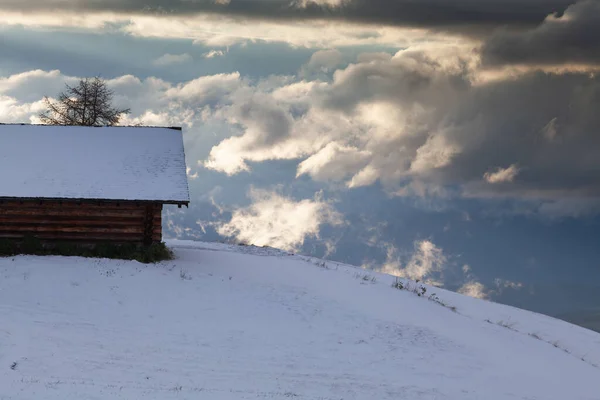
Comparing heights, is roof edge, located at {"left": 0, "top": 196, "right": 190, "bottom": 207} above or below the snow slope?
above

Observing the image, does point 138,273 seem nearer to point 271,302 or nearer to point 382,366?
point 271,302

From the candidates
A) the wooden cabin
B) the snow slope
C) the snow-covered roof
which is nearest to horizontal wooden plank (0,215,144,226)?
the wooden cabin

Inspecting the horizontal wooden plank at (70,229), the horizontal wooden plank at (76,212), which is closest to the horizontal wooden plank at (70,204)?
the horizontal wooden plank at (76,212)

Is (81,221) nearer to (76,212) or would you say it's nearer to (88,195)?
(76,212)

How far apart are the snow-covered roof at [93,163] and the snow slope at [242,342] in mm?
3097

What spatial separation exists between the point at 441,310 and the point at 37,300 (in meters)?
15.0

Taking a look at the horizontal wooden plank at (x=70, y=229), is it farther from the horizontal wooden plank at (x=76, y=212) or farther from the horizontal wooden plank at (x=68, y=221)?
the horizontal wooden plank at (x=76, y=212)

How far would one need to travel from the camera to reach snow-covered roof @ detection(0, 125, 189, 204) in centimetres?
2602

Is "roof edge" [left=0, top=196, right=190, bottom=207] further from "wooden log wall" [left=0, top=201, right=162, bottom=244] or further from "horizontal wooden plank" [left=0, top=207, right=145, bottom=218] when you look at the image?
"horizontal wooden plank" [left=0, top=207, right=145, bottom=218]

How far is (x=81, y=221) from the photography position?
26.3 m

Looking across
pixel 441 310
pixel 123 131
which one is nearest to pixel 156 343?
pixel 441 310

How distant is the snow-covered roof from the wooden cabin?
0.04 metres

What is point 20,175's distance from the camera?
2694cm

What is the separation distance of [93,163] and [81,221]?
3199 millimetres
